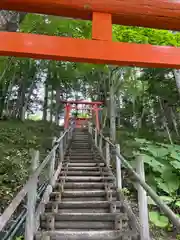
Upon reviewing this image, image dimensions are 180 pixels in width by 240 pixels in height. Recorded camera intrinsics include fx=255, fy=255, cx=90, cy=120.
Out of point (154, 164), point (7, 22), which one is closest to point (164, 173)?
point (154, 164)

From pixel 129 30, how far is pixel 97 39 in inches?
277

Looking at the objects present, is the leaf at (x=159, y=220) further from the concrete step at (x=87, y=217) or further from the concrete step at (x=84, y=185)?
the concrete step at (x=87, y=217)

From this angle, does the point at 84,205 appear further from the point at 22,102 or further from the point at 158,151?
the point at 22,102

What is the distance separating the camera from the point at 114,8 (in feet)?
9.63

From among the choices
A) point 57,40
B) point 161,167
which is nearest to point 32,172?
point 57,40

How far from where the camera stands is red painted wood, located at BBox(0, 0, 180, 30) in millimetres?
2889

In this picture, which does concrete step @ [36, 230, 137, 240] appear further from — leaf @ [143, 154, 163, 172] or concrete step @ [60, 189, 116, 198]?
leaf @ [143, 154, 163, 172]

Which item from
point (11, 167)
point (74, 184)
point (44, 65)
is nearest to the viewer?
point (74, 184)

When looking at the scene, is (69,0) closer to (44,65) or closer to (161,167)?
(161,167)

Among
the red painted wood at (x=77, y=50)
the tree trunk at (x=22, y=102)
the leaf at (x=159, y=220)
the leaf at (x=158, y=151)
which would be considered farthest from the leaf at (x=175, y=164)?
the tree trunk at (x=22, y=102)

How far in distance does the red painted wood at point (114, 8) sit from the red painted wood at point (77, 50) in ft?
1.27

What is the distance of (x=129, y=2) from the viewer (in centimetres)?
294

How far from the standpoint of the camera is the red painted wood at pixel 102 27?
2891mm

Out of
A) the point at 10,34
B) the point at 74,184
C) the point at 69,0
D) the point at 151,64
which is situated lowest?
the point at 74,184
